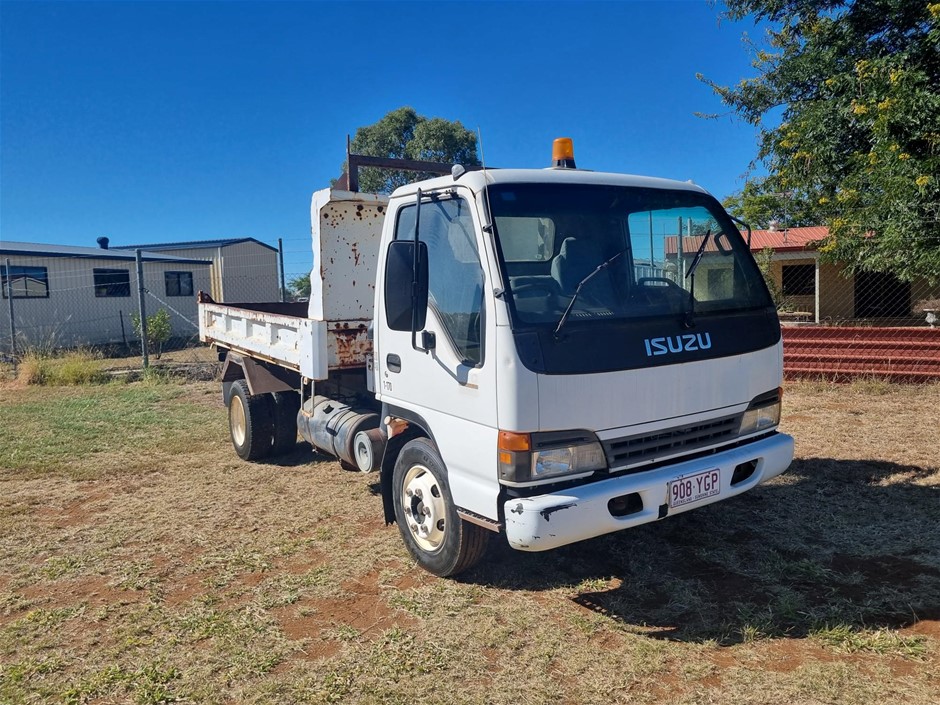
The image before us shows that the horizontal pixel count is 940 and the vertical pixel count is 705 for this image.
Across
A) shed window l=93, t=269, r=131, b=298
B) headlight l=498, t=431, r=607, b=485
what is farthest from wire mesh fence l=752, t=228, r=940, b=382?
shed window l=93, t=269, r=131, b=298

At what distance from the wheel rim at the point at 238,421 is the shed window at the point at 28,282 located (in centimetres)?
1473

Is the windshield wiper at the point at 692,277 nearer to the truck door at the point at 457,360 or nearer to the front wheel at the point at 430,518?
the truck door at the point at 457,360

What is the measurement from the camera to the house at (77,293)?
18.2 metres

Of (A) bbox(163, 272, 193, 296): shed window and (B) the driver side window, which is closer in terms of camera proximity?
(B) the driver side window

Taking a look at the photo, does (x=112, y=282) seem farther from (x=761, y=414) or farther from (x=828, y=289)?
(x=761, y=414)

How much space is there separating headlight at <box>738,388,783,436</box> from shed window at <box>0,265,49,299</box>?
19.8 m

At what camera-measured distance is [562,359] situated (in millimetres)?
3189

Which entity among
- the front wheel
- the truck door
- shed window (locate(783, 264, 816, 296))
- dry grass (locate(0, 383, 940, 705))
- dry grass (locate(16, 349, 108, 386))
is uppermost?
shed window (locate(783, 264, 816, 296))

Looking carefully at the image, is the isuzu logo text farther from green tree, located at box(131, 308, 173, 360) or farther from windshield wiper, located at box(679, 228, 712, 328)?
green tree, located at box(131, 308, 173, 360)

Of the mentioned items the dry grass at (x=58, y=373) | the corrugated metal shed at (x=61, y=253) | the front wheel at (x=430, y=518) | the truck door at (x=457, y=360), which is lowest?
the front wheel at (x=430, y=518)

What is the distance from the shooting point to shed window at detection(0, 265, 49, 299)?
18.2 meters

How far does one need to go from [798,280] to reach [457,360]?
1902cm

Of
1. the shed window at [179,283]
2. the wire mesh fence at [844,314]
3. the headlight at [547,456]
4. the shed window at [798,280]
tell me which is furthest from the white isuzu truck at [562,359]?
the shed window at [179,283]

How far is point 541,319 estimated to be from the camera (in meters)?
3.28
